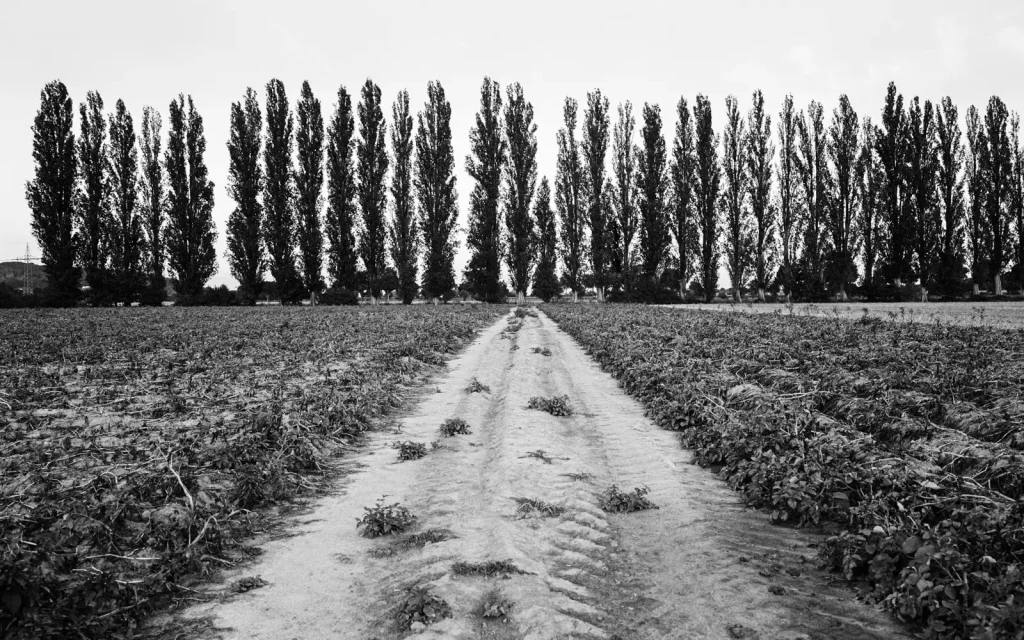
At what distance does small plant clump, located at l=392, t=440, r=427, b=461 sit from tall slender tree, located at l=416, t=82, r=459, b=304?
1596 inches

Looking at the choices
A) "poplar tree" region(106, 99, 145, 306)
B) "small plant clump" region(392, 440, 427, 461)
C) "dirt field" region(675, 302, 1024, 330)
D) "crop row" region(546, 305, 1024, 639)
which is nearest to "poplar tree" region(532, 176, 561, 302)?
"dirt field" region(675, 302, 1024, 330)

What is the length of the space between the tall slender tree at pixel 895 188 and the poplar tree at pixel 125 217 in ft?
198

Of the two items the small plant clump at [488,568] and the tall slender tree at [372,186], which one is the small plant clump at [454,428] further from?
the tall slender tree at [372,186]

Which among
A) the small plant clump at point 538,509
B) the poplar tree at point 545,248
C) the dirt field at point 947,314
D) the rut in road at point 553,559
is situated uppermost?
the poplar tree at point 545,248

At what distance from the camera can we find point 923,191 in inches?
1682

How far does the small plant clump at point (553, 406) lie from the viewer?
321 inches

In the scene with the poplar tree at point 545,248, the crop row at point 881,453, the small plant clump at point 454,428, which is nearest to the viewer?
the crop row at point 881,453

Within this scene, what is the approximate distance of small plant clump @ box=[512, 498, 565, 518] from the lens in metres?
4.51

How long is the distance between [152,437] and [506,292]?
45.0m

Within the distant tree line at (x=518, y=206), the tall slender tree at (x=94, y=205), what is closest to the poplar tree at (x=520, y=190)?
the distant tree line at (x=518, y=206)

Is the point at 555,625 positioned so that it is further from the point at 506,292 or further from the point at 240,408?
the point at 506,292

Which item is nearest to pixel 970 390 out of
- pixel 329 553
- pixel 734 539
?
pixel 734 539

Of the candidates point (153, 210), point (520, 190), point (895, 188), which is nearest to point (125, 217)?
point (153, 210)

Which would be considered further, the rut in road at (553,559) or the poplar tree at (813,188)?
the poplar tree at (813,188)
